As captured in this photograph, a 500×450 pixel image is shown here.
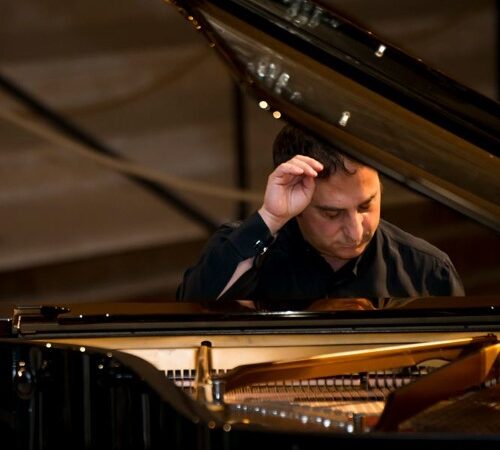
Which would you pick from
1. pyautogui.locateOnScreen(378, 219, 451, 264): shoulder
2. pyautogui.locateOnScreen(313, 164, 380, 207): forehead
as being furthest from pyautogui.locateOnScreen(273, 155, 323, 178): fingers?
pyautogui.locateOnScreen(378, 219, 451, 264): shoulder

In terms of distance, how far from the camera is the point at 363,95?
2336 millimetres

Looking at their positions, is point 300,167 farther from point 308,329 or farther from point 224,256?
point 308,329

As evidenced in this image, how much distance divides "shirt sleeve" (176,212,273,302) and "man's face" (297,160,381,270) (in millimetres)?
133

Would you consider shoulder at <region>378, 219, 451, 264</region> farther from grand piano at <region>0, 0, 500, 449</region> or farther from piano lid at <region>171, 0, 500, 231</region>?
piano lid at <region>171, 0, 500, 231</region>

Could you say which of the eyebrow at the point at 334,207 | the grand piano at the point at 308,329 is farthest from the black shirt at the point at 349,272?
the grand piano at the point at 308,329

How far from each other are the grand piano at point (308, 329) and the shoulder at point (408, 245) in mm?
314

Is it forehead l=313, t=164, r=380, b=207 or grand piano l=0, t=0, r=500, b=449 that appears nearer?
grand piano l=0, t=0, r=500, b=449

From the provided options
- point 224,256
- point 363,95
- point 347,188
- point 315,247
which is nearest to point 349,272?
point 315,247

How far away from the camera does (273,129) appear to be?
510cm

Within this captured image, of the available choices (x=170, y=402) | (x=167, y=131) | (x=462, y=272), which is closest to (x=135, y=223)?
(x=167, y=131)

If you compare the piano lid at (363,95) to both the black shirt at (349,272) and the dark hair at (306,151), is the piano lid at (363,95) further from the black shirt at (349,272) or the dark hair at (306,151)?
the black shirt at (349,272)

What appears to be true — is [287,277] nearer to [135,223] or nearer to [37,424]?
[37,424]

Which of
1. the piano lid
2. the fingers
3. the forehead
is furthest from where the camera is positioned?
the forehead

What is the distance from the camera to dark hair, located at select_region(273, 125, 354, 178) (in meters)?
2.73
